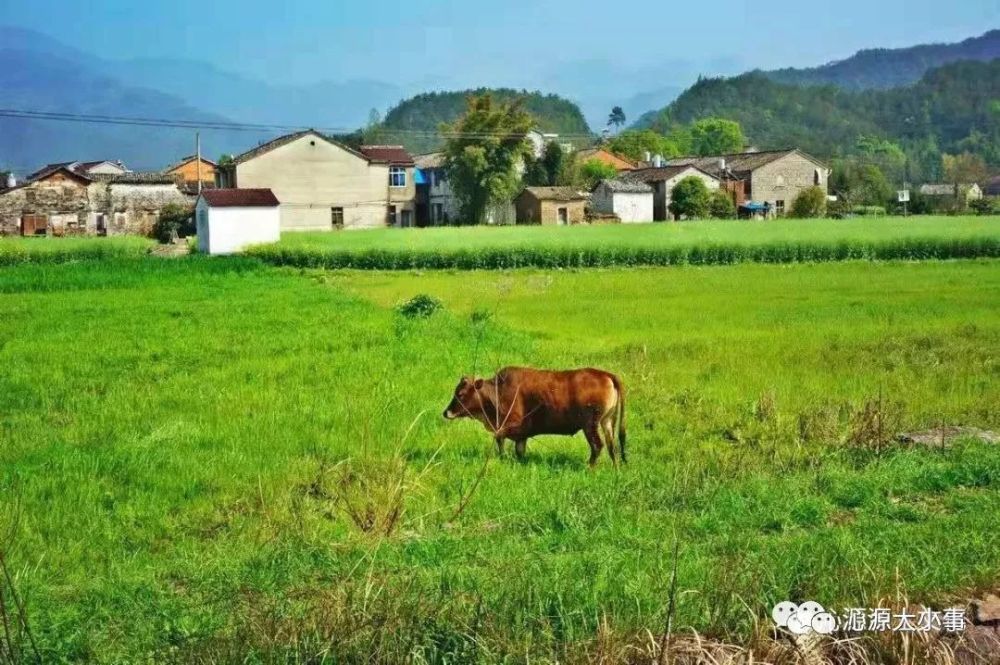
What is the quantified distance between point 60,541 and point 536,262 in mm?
29920

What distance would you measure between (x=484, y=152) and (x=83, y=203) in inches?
851

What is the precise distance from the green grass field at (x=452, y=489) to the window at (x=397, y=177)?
146 feet

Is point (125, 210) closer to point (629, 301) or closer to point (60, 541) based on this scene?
point (629, 301)

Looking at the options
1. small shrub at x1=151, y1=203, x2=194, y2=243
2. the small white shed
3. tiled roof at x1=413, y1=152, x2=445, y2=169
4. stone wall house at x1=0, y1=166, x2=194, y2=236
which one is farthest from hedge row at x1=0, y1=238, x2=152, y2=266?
tiled roof at x1=413, y1=152, x2=445, y2=169

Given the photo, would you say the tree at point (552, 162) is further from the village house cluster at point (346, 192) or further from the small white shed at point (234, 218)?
the small white shed at point (234, 218)

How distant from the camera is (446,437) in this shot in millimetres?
10188

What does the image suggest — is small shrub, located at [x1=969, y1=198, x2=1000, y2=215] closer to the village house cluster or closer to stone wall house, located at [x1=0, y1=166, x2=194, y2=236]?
the village house cluster

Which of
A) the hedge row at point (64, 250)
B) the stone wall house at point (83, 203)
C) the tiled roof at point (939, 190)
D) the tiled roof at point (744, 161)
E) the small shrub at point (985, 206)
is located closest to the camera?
the hedge row at point (64, 250)

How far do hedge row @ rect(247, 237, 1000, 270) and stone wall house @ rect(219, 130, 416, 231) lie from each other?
74.2 ft

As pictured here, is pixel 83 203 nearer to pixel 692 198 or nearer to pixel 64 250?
pixel 64 250

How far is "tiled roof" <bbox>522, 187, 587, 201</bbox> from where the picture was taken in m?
61.6

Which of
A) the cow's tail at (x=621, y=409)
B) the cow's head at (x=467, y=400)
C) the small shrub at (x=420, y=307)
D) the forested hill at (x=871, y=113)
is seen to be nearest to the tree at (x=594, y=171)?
the small shrub at (x=420, y=307)

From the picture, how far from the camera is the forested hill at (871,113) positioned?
156750 millimetres

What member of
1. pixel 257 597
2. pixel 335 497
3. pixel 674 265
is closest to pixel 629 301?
pixel 674 265
